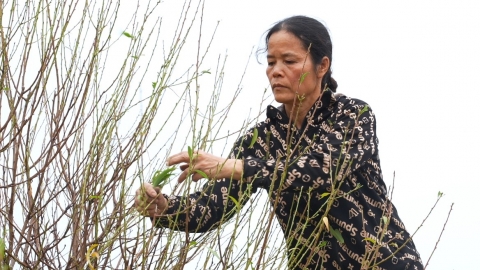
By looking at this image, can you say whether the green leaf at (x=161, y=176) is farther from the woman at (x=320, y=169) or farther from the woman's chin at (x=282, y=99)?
the woman's chin at (x=282, y=99)

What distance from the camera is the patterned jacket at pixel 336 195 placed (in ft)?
8.61

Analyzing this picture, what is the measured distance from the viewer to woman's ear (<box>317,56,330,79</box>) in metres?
2.91

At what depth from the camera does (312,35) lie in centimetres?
289

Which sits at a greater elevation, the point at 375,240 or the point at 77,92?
the point at 77,92

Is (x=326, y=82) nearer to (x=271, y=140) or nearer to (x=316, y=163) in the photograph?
(x=271, y=140)

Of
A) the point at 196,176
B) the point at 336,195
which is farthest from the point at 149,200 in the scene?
the point at 336,195

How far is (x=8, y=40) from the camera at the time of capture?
9.27ft

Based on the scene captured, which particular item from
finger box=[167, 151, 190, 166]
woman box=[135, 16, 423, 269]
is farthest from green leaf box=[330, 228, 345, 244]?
finger box=[167, 151, 190, 166]

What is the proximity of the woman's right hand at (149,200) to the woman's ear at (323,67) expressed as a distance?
742 millimetres

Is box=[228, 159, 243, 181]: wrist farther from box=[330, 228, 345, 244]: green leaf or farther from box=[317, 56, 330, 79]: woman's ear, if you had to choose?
box=[317, 56, 330, 79]: woman's ear

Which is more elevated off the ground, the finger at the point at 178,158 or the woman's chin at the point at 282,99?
the woman's chin at the point at 282,99

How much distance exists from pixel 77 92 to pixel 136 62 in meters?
0.23

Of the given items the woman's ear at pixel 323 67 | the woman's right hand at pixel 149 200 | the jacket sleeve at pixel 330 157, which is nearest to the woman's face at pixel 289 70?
the woman's ear at pixel 323 67

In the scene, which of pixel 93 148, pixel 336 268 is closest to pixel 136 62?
pixel 93 148
